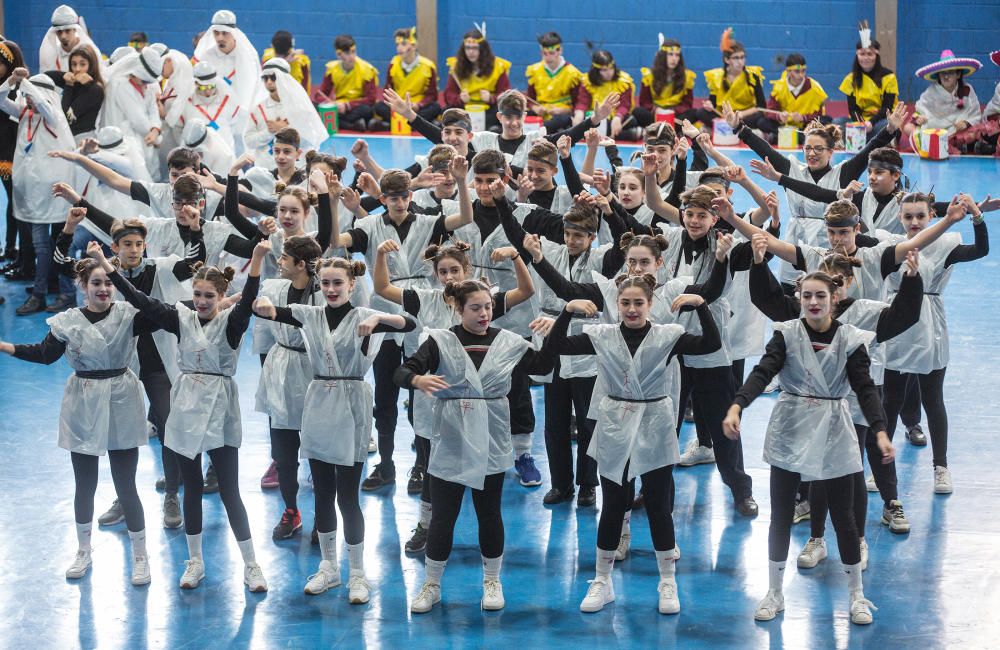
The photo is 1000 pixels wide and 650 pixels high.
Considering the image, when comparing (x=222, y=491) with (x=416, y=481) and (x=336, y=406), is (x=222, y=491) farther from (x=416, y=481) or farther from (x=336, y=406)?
(x=416, y=481)

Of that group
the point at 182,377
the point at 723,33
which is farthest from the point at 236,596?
the point at 723,33

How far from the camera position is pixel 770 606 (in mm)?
5410

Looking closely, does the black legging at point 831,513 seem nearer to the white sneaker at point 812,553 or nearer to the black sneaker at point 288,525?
the white sneaker at point 812,553

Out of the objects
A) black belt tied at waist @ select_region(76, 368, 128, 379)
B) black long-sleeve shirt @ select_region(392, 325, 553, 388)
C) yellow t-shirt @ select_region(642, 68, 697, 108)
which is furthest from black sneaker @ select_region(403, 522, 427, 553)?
yellow t-shirt @ select_region(642, 68, 697, 108)

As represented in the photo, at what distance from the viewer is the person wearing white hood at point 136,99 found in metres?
10.5

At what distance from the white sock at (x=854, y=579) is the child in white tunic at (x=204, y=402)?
2543mm

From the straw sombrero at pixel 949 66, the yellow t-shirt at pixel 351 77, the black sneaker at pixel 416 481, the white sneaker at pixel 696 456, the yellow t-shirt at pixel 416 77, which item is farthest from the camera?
the yellow t-shirt at pixel 351 77

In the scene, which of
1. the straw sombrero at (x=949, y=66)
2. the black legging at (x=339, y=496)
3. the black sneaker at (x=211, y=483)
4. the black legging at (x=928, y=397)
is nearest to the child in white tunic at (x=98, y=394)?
the black legging at (x=339, y=496)

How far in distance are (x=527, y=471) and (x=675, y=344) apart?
1.85m

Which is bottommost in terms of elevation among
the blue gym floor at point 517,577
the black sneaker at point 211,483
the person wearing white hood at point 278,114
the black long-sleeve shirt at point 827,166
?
the blue gym floor at point 517,577

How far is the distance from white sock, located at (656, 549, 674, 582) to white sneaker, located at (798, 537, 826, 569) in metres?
0.73

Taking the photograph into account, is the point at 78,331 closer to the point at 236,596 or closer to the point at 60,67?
the point at 236,596

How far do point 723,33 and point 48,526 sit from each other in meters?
15.0

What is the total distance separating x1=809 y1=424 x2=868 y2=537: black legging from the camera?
18.4ft
